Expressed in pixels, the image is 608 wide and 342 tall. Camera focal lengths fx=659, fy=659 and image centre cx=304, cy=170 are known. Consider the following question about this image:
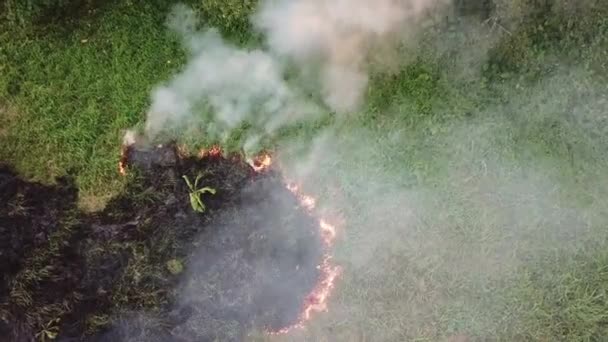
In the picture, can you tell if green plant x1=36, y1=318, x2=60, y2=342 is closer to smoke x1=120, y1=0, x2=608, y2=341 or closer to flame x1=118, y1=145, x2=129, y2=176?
smoke x1=120, y1=0, x2=608, y2=341

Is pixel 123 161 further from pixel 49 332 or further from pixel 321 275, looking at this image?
pixel 321 275

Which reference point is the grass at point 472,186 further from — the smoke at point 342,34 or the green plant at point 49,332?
the green plant at point 49,332

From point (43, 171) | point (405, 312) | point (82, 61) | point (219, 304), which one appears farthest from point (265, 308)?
point (82, 61)

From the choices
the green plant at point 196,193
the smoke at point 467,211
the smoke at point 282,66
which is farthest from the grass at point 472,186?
the green plant at point 196,193

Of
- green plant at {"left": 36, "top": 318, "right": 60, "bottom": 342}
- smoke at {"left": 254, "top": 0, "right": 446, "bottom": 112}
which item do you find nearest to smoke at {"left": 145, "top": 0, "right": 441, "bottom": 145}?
smoke at {"left": 254, "top": 0, "right": 446, "bottom": 112}

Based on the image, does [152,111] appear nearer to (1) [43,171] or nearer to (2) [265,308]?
(1) [43,171]

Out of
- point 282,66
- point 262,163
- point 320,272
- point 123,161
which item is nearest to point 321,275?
point 320,272
